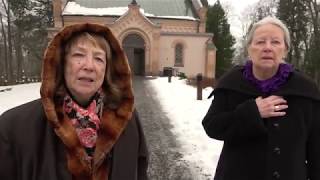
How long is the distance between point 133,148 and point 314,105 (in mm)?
1517

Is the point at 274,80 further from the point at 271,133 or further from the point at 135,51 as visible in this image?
the point at 135,51

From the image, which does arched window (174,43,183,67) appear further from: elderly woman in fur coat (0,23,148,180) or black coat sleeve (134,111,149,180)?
elderly woman in fur coat (0,23,148,180)

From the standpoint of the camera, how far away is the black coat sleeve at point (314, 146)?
125 inches

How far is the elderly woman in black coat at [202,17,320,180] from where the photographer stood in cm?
313

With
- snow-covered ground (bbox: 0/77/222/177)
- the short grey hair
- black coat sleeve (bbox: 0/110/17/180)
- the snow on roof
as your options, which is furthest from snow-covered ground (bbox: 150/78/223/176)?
the snow on roof

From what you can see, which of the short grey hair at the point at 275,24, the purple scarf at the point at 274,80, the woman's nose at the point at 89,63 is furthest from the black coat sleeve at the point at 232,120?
the woman's nose at the point at 89,63

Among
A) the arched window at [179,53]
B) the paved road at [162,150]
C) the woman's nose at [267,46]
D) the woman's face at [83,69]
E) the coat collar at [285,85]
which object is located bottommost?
the paved road at [162,150]

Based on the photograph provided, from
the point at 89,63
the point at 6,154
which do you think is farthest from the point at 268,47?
the point at 6,154

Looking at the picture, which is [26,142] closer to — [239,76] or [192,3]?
[239,76]

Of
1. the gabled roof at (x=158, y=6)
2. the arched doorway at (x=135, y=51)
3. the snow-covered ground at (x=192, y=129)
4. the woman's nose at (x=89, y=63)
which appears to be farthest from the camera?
the gabled roof at (x=158, y=6)

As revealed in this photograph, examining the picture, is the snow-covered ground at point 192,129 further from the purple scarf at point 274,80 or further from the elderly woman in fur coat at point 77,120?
the elderly woman in fur coat at point 77,120

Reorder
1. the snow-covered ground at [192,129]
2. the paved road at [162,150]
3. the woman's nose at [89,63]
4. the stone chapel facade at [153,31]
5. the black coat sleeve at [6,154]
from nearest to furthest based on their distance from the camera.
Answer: the black coat sleeve at [6,154]
the woman's nose at [89,63]
the paved road at [162,150]
the snow-covered ground at [192,129]
the stone chapel facade at [153,31]

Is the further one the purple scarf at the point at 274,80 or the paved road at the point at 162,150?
the paved road at the point at 162,150

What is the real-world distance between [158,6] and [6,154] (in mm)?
41697
